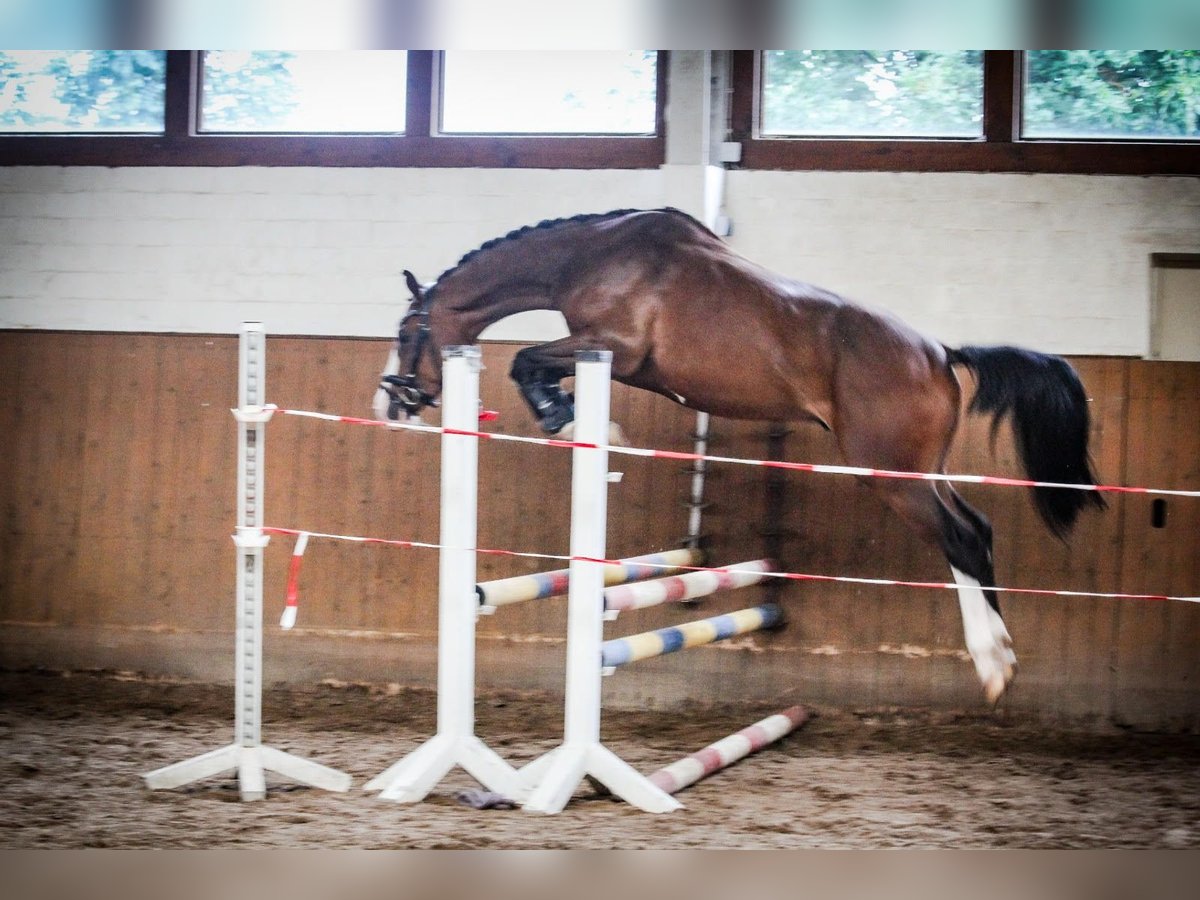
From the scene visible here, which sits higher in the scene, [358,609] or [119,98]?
[119,98]

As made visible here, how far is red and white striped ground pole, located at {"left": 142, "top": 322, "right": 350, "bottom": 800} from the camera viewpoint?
259cm

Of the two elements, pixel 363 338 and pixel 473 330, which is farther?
pixel 363 338

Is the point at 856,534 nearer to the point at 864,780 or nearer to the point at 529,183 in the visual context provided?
the point at 864,780

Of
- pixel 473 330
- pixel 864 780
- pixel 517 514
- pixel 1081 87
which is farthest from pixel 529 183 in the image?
pixel 864 780

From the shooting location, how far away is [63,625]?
3814 mm

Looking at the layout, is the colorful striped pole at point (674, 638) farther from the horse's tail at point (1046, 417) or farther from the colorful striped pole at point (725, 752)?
the horse's tail at point (1046, 417)

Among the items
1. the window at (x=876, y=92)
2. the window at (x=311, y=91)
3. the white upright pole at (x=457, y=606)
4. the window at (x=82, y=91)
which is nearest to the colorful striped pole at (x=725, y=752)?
the white upright pole at (x=457, y=606)

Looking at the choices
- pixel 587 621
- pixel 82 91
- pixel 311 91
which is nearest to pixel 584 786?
pixel 587 621

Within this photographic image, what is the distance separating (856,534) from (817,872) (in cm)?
146

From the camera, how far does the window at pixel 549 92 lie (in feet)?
12.1

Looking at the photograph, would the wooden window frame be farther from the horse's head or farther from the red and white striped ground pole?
the red and white striped ground pole

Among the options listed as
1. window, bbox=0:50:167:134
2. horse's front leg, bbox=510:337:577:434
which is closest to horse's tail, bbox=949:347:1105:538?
horse's front leg, bbox=510:337:577:434

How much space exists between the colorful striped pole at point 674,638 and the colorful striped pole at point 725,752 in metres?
0.27

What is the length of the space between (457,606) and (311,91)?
2016 mm
